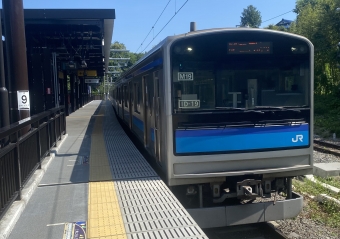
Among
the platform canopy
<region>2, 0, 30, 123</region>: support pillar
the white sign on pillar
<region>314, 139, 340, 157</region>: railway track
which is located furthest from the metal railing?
<region>314, 139, 340, 157</region>: railway track

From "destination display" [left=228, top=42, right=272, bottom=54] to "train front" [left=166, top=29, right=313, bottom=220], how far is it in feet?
0.05

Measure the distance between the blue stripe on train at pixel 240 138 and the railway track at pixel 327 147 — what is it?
22.5ft

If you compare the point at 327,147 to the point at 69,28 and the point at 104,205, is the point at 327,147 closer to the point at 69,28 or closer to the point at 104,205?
the point at 69,28

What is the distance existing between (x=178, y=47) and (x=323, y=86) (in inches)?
1285

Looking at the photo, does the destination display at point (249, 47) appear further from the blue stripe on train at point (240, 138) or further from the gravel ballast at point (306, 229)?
the gravel ballast at point (306, 229)

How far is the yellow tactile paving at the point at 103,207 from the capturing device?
3922 mm

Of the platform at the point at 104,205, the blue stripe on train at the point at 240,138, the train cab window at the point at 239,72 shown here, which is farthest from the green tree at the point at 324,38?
the platform at the point at 104,205

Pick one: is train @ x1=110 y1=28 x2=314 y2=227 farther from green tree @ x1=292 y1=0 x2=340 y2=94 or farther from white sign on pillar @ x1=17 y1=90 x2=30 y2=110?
green tree @ x1=292 y1=0 x2=340 y2=94

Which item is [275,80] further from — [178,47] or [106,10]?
[106,10]

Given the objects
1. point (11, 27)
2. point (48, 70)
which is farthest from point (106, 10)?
point (11, 27)

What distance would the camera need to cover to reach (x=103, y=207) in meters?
4.69

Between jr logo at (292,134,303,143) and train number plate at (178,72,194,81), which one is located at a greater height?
train number plate at (178,72,194,81)

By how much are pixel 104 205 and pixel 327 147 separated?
10944mm

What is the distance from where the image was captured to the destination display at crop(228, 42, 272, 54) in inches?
218
